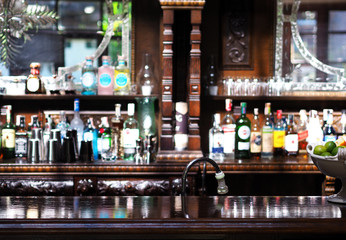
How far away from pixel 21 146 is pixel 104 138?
597 mm

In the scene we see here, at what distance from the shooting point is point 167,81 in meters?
3.50

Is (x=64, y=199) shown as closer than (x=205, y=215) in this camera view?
No

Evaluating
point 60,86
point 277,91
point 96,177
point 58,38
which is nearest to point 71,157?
point 96,177

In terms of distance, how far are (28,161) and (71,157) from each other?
0.29 m

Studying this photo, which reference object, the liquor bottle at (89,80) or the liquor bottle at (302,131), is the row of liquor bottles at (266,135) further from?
the liquor bottle at (89,80)

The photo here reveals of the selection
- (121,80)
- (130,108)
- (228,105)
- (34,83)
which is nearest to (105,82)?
(121,80)

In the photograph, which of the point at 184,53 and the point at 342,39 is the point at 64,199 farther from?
the point at 342,39

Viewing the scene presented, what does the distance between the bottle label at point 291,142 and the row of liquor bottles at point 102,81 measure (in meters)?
1.06

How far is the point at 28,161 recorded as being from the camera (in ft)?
11.4

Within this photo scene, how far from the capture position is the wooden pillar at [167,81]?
346 centimetres

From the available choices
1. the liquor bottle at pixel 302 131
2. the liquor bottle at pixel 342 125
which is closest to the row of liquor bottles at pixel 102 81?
the liquor bottle at pixel 302 131

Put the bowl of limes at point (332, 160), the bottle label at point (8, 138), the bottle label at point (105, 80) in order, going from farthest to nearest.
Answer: the bottle label at point (105, 80)
the bottle label at point (8, 138)
the bowl of limes at point (332, 160)

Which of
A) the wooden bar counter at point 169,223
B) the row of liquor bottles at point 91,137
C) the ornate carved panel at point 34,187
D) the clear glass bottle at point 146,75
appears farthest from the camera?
the clear glass bottle at point 146,75

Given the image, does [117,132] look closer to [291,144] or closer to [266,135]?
[266,135]
